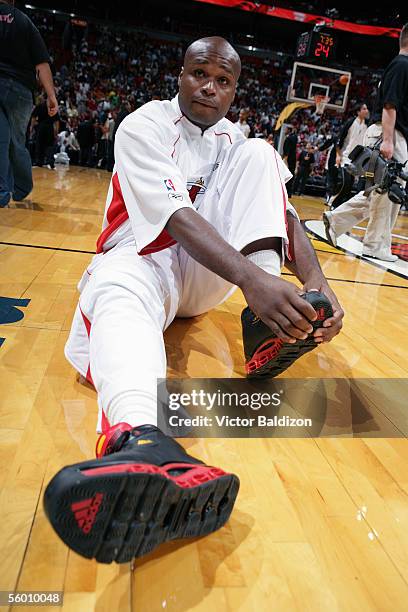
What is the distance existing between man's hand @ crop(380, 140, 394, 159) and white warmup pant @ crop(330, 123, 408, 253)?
0.10 metres

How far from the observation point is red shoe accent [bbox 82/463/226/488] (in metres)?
0.68

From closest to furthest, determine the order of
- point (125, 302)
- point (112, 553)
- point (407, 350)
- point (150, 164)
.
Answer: point (112, 553) → point (125, 302) → point (150, 164) → point (407, 350)

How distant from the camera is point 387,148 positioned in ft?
12.4

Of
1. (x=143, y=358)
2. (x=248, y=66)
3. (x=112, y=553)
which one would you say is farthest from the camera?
(x=248, y=66)

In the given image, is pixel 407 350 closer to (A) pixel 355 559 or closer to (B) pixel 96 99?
(A) pixel 355 559

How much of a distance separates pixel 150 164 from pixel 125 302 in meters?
0.37

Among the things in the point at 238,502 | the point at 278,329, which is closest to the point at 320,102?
the point at 278,329

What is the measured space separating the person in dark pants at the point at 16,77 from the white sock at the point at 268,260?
267cm

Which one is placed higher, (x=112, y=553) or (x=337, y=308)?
(x=337, y=308)

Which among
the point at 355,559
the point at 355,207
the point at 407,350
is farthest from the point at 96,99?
the point at 355,559

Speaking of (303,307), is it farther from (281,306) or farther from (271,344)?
(271,344)

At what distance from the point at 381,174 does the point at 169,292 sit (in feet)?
9.30

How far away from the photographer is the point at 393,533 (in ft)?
3.26

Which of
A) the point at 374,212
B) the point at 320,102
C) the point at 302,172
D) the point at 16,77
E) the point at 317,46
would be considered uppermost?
the point at 317,46
